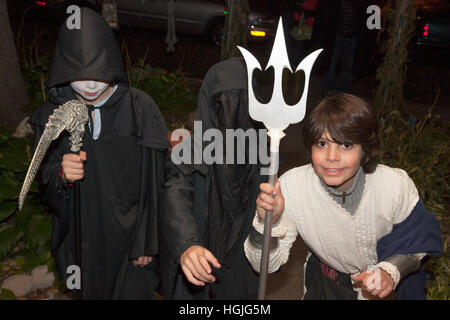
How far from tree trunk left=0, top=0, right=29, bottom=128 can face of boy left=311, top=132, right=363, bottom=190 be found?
199 inches

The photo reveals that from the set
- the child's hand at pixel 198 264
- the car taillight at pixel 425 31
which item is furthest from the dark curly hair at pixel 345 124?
the car taillight at pixel 425 31

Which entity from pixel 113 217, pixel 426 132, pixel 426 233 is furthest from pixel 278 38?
pixel 426 132

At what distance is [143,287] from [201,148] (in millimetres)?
1317

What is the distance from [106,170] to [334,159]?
1.49 meters

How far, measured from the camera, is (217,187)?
102 inches

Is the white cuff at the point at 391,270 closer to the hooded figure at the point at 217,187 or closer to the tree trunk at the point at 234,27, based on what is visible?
the hooded figure at the point at 217,187

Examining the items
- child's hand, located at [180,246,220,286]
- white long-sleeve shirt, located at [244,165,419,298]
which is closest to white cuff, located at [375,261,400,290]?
white long-sleeve shirt, located at [244,165,419,298]

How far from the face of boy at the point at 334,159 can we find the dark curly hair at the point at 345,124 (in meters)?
0.03

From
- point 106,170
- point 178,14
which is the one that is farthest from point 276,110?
point 178,14

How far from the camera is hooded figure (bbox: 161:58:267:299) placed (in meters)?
2.45

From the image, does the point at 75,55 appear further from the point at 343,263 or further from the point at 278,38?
the point at 343,263

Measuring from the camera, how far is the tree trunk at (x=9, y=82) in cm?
589

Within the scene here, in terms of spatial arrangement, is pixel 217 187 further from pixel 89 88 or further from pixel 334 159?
pixel 89 88

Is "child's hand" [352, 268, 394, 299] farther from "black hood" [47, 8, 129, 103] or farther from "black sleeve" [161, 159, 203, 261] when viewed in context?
"black hood" [47, 8, 129, 103]
